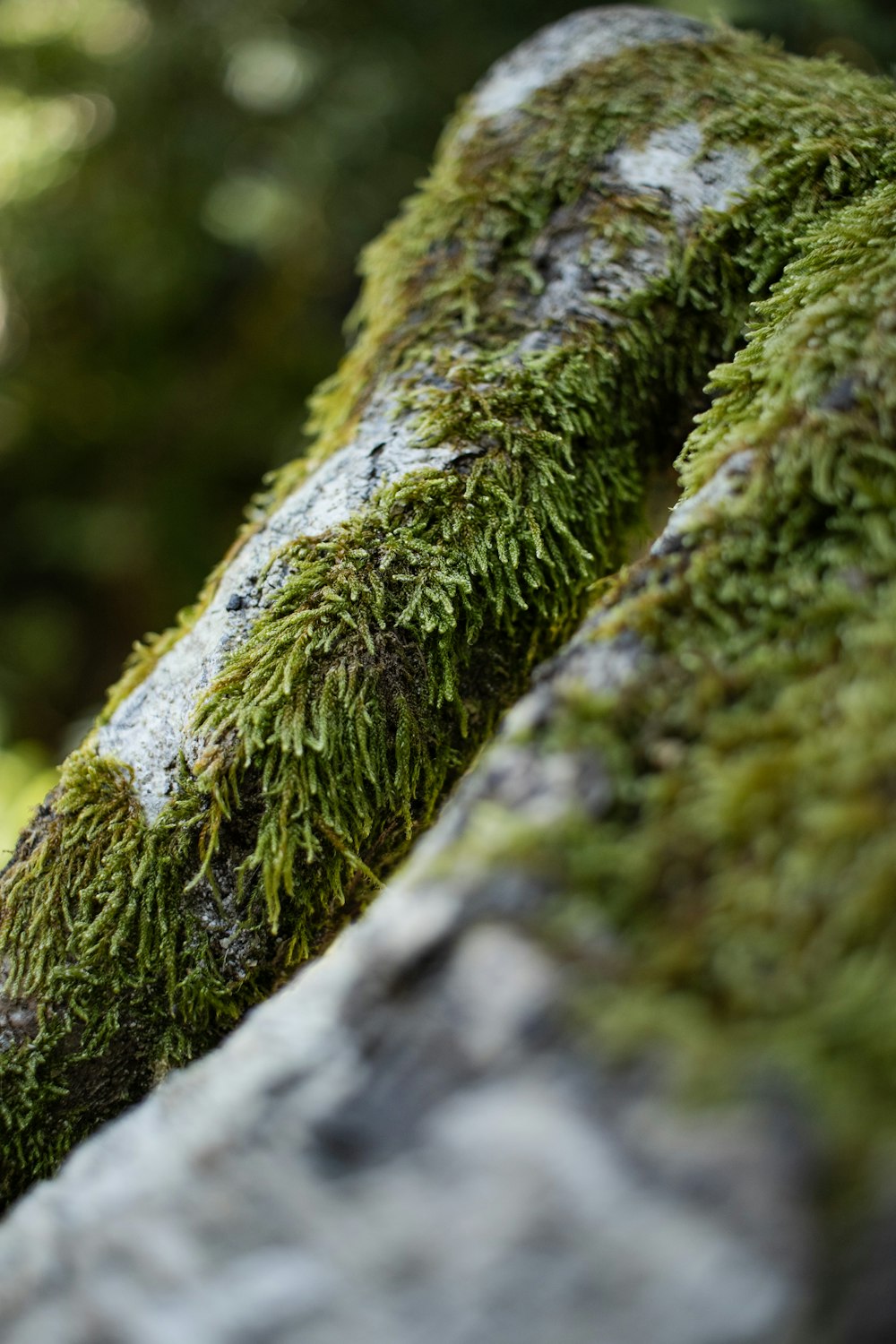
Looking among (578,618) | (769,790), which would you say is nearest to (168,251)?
(578,618)

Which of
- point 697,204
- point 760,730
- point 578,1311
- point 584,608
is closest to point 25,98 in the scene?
point 697,204

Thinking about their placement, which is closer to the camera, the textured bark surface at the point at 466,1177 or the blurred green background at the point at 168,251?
the textured bark surface at the point at 466,1177

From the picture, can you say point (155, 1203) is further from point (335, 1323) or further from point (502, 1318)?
point (502, 1318)

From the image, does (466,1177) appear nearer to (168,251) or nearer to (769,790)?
(769,790)

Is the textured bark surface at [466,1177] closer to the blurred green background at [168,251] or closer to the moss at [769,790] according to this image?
the moss at [769,790]

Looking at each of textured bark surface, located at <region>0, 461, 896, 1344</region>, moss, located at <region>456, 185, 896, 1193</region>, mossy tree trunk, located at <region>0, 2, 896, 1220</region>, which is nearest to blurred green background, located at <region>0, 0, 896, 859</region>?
mossy tree trunk, located at <region>0, 2, 896, 1220</region>

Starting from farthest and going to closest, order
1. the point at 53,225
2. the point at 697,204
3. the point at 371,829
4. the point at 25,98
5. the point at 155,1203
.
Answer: the point at 53,225 < the point at 25,98 < the point at 697,204 < the point at 371,829 < the point at 155,1203

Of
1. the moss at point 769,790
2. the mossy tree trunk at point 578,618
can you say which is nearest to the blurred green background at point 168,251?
the mossy tree trunk at point 578,618
